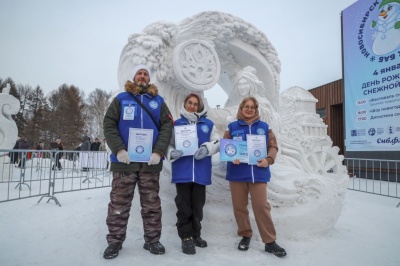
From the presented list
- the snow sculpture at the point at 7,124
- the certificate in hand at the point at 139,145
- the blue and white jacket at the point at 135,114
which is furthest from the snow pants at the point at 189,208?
the snow sculpture at the point at 7,124

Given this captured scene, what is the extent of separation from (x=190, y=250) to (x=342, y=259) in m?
1.34

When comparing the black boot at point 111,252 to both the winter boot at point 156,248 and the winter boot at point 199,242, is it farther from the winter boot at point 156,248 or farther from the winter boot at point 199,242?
the winter boot at point 199,242

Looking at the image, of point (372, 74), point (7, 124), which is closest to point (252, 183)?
point (7, 124)

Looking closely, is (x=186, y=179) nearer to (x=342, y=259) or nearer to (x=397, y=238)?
(x=342, y=259)

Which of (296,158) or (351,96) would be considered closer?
(296,158)

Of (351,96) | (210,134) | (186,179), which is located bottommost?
(186,179)

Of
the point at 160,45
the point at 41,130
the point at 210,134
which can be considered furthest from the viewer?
the point at 41,130

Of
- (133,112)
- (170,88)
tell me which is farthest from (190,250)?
(170,88)

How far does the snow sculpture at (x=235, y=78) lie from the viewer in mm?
2826

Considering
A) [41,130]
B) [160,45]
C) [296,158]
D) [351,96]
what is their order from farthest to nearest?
[41,130]
[351,96]
[296,158]
[160,45]

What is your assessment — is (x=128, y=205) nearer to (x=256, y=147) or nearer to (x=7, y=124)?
(x=256, y=147)

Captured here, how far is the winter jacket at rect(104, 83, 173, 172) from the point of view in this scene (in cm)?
221

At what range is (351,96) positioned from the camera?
9195 mm

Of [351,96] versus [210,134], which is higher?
[351,96]
